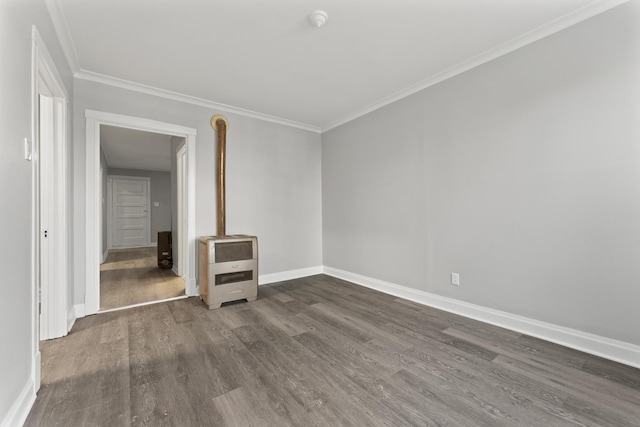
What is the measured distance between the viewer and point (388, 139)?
3.38 meters

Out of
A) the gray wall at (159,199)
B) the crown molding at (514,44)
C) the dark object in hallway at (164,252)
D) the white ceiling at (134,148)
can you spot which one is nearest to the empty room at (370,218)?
the crown molding at (514,44)

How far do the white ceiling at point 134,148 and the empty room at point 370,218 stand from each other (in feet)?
7.01

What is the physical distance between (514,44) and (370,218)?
2.26 meters

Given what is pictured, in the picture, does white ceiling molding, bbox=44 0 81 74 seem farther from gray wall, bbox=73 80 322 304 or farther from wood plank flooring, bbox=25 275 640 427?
wood plank flooring, bbox=25 275 640 427

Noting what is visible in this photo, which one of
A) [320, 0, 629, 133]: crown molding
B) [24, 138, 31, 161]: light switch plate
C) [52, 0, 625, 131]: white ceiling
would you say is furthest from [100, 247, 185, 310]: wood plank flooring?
[320, 0, 629, 133]: crown molding

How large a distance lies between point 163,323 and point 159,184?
24.0 feet

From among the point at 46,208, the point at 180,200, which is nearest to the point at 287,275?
the point at 180,200

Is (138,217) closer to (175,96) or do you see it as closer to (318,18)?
(175,96)

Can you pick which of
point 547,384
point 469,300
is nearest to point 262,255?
point 469,300

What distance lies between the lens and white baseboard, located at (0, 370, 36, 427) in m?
1.17

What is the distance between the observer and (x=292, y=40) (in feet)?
7.22

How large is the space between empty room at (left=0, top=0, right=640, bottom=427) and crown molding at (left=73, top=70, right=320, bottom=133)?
0.03 meters

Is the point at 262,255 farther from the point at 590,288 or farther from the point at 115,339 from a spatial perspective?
the point at 590,288

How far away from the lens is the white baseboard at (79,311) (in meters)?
2.59
